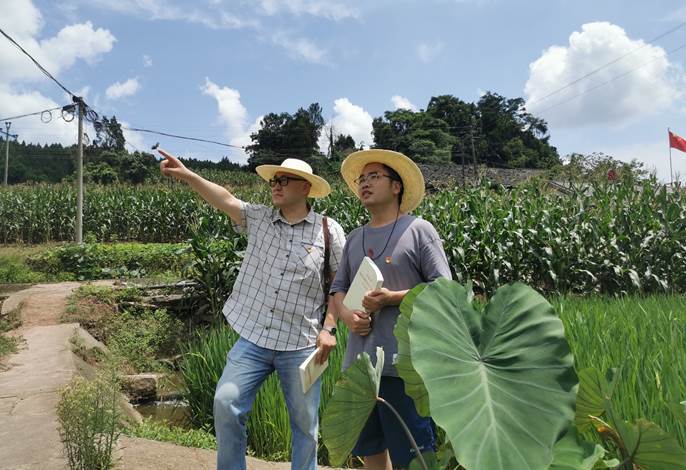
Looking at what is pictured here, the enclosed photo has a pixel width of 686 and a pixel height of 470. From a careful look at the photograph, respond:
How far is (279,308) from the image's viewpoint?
7.49 feet

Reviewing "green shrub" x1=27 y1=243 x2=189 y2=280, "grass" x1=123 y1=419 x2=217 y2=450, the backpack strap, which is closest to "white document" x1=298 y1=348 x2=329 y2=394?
the backpack strap

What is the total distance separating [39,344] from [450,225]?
4.67 metres

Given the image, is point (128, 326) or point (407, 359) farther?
point (128, 326)

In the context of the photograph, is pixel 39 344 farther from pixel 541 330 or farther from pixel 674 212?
pixel 674 212

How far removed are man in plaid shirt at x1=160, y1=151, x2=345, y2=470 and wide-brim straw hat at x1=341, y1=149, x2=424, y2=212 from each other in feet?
0.67

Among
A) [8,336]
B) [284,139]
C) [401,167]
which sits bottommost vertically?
[8,336]

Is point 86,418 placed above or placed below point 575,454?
below

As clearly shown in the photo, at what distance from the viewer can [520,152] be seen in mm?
59469

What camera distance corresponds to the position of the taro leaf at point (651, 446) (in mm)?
852

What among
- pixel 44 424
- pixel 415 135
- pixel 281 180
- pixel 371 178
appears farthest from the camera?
pixel 415 135

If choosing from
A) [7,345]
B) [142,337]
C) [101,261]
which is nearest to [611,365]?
[7,345]

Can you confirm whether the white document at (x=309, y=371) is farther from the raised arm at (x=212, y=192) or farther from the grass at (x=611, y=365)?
the grass at (x=611, y=365)

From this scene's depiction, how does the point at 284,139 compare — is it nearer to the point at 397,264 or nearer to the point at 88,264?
the point at 88,264

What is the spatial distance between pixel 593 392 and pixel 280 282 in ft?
5.05
